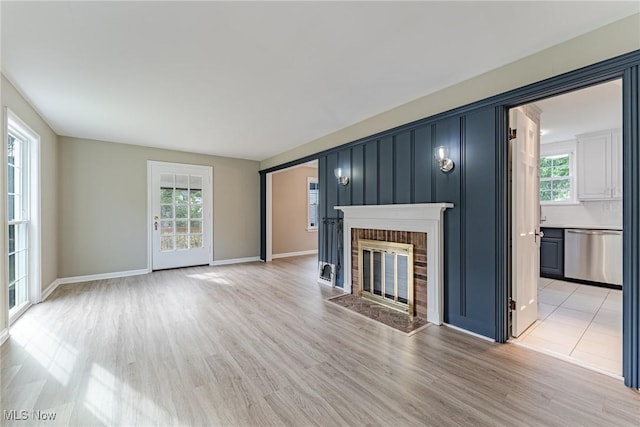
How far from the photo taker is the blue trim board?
1769 mm

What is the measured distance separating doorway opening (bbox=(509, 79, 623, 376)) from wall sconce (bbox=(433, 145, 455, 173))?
50cm

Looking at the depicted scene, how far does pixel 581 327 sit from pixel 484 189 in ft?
5.70

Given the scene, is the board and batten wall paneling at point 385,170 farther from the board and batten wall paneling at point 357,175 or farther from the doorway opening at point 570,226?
the doorway opening at point 570,226

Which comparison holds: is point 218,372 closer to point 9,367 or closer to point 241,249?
point 9,367

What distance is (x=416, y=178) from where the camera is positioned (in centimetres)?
310

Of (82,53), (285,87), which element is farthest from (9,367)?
(285,87)

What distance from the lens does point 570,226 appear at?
4.55 metres

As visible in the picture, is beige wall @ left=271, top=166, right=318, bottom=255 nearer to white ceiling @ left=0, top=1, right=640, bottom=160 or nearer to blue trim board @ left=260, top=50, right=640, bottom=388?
white ceiling @ left=0, top=1, right=640, bottom=160

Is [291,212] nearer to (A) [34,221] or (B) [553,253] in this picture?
(A) [34,221]

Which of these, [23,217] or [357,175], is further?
[357,175]

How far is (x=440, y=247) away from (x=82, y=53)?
355 cm

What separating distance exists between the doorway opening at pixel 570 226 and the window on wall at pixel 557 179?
0.05 feet

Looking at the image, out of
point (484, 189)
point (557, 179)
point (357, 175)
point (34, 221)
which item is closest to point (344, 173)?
point (357, 175)

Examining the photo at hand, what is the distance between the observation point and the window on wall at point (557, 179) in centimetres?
493
